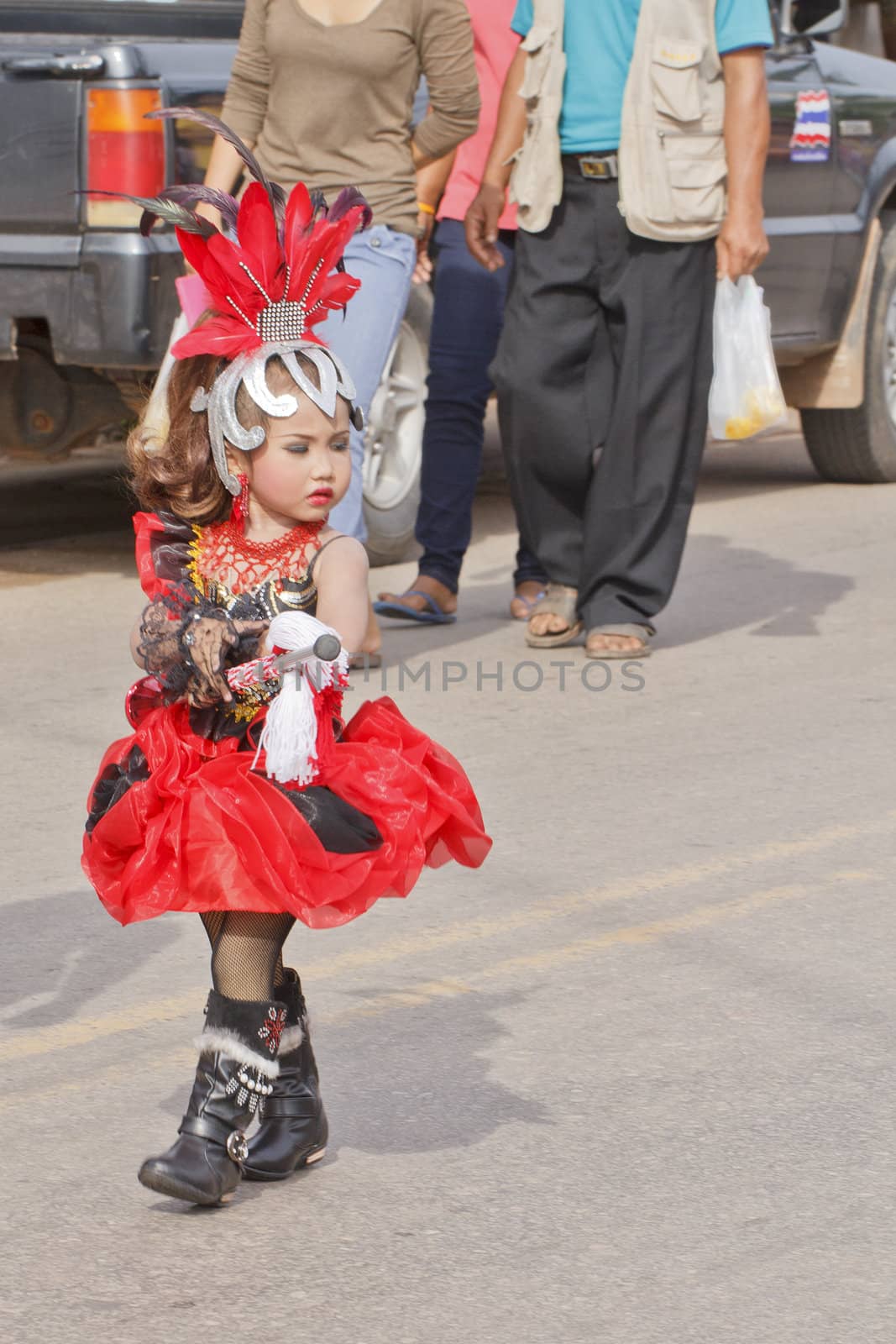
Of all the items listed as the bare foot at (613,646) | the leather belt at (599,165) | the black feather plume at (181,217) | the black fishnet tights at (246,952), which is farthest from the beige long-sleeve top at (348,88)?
the black fishnet tights at (246,952)


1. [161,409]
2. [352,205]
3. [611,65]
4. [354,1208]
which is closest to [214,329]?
[352,205]

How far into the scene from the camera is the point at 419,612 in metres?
6.79

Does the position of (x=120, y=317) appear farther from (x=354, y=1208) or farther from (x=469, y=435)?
(x=354, y=1208)

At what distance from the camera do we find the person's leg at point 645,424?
20.5ft

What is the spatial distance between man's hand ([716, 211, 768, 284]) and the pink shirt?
3.27 ft

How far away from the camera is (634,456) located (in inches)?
253

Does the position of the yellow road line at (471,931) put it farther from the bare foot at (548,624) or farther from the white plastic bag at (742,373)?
the bare foot at (548,624)

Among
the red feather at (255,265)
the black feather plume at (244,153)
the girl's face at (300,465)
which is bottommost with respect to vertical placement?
the girl's face at (300,465)

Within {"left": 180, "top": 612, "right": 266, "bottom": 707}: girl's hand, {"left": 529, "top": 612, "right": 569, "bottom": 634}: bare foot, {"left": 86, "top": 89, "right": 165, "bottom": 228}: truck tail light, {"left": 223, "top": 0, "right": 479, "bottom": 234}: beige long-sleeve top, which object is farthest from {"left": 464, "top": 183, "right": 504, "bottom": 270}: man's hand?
{"left": 180, "top": 612, "right": 266, "bottom": 707}: girl's hand

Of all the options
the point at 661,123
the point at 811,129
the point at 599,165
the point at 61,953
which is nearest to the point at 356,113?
the point at 599,165

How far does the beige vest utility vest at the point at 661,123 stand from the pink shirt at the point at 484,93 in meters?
0.70

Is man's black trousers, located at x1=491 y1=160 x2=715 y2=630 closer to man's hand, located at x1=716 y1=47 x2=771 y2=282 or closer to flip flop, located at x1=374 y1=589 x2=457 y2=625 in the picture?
man's hand, located at x1=716 y1=47 x2=771 y2=282

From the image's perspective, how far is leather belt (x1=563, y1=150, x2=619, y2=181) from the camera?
6199 mm

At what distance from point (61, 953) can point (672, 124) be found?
10.2ft
